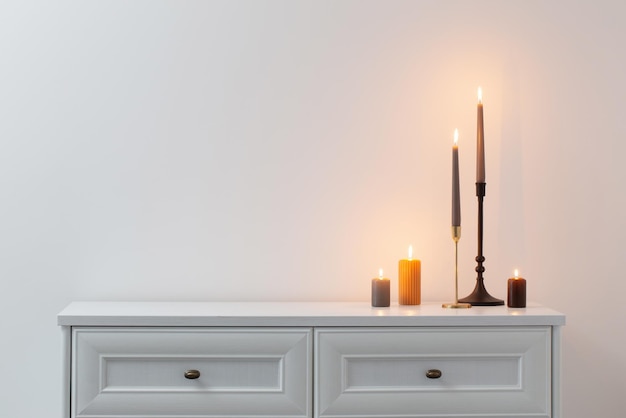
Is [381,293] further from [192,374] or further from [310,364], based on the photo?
[192,374]

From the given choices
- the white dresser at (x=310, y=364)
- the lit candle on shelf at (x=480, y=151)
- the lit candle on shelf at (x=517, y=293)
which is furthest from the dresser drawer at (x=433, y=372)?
the lit candle on shelf at (x=480, y=151)

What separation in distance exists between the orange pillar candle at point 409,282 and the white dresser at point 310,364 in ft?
0.51

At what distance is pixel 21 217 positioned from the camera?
197 centimetres

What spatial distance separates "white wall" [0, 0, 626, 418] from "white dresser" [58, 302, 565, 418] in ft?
0.98

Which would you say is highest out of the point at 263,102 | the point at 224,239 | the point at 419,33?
the point at 419,33

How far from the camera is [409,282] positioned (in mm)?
1884

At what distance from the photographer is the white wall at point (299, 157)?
6.48ft

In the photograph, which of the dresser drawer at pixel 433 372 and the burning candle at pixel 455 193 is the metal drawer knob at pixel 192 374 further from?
the burning candle at pixel 455 193

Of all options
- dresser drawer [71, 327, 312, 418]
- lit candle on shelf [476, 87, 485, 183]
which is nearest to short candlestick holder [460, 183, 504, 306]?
lit candle on shelf [476, 87, 485, 183]

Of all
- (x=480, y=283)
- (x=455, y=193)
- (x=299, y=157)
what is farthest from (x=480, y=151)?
(x=299, y=157)

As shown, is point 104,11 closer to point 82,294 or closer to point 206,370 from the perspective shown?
point 82,294

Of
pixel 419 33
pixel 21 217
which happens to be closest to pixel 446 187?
pixel 419 33

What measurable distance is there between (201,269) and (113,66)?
551 mm

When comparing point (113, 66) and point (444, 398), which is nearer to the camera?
point (444, 398)
